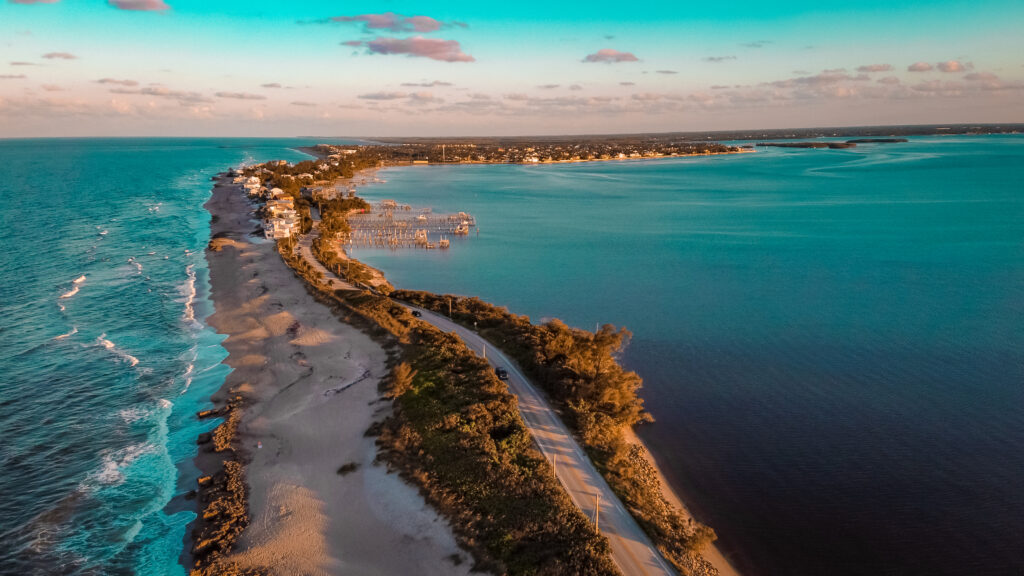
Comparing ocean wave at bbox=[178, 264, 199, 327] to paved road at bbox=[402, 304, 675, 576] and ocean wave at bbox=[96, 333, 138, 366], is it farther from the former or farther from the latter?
paved road at bbox=[402, 304, 675, 576]

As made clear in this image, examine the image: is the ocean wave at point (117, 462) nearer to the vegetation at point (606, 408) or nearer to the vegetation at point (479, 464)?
the vegetation at point (479, 464)

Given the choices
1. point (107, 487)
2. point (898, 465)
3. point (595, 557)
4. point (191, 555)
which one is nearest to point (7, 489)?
point (107, 487)

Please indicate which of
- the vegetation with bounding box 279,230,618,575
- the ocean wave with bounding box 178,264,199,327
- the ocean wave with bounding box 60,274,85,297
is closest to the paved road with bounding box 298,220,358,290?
the ocean wave with bounding box 178,264,199,327

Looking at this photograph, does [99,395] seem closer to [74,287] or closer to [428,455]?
[428,455]

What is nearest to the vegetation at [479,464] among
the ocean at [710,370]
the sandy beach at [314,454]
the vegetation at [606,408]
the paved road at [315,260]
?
the sandy beach at [314,454]

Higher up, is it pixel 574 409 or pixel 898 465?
pixel 574 409

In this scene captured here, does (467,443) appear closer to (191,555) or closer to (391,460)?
(391,460)
